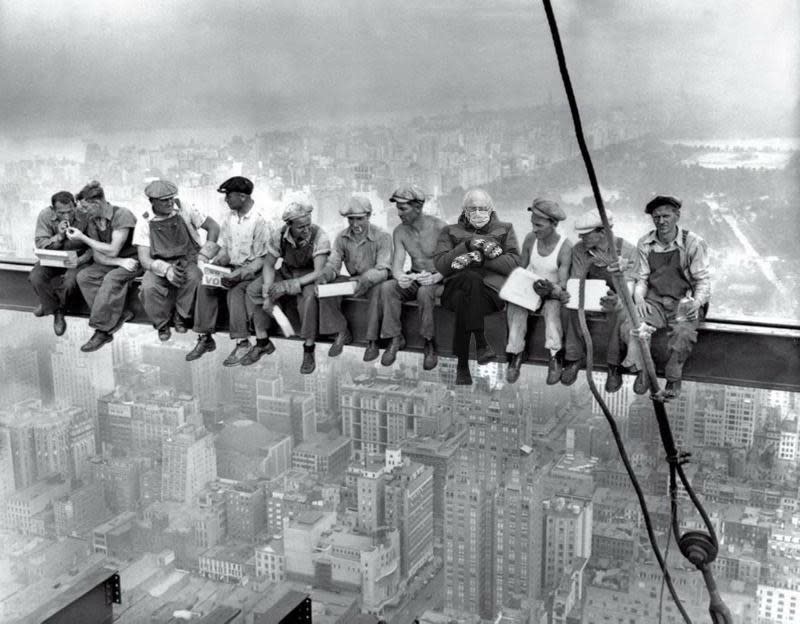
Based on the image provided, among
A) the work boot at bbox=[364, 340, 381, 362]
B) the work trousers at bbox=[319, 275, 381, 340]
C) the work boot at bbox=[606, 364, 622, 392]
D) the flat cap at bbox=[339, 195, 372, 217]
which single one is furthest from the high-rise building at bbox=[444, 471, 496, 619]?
the flat cap at bbox=[339, 195, 372, 217]

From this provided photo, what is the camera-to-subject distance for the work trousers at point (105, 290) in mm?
8273

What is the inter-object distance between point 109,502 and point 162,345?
367 cm

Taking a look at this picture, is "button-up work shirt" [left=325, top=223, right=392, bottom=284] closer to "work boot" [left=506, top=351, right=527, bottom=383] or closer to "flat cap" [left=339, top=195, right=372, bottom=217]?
"flat cap" [left=339, top=195, right=372, bottom=217]

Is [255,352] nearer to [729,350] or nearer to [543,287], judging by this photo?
[543,287]

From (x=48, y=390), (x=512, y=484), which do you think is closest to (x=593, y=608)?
(x=512, y=484)

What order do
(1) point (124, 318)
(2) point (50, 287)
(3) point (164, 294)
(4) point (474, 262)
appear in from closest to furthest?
1. (4) point (474, 262)
2. (3) point (164, 294)
3. (1) point (124, 318)
4. (2) point (50, 287)

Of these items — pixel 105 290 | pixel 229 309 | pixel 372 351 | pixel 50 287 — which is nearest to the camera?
pixel 372 351

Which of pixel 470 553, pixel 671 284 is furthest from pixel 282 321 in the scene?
pixel 470 553

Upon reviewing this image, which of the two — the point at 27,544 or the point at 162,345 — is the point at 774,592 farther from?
the point at 27,544

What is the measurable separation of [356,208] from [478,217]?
39.6 inches

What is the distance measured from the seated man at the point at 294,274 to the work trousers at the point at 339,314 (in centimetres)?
8

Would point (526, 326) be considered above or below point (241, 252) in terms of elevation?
below

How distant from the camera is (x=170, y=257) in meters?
8.13

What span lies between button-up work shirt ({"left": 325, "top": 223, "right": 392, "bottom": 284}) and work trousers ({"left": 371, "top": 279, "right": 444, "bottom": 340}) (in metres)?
0.23
